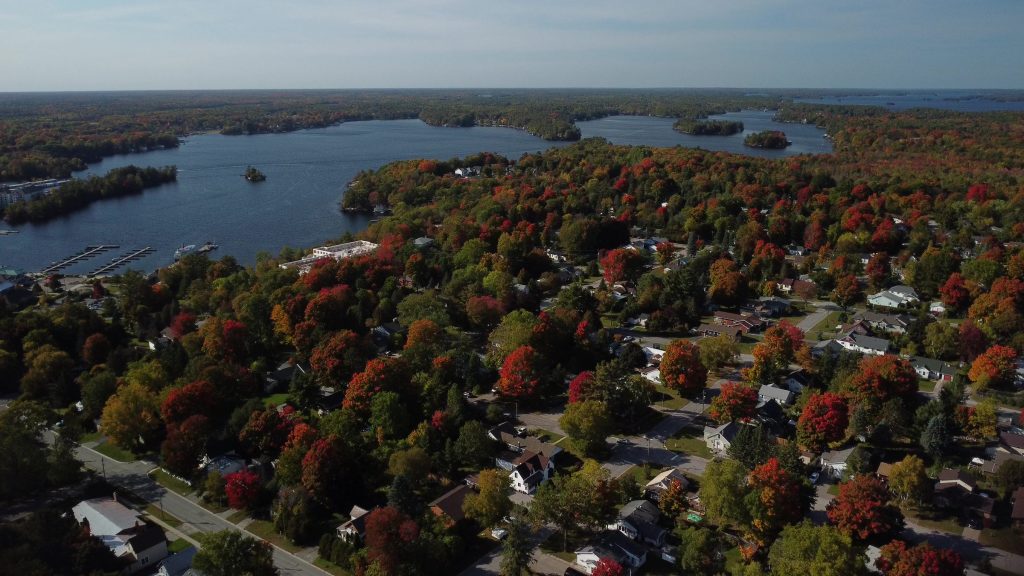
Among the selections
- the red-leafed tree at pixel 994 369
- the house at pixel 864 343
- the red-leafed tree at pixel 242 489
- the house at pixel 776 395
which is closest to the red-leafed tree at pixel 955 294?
the house at pixel 864 343

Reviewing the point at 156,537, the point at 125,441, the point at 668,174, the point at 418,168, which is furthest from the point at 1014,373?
the point at 418,168

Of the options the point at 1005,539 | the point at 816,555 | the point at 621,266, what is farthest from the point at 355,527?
the point at 621,266

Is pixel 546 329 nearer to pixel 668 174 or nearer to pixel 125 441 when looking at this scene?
pixel 125 441

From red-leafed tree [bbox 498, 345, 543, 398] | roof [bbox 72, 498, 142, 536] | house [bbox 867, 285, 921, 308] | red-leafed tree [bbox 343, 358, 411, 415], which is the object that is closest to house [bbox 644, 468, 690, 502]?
red-leafed tree [bbox 498, 345, 543, 398]

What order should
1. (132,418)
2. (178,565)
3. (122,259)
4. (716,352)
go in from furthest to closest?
(122,259), (716,352), (132,418), (178,565)

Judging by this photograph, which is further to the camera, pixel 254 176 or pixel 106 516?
pixel 254 176

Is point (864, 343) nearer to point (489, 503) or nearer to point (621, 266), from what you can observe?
point (621, 266)
